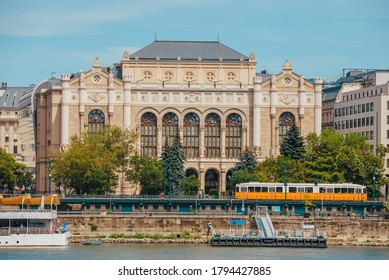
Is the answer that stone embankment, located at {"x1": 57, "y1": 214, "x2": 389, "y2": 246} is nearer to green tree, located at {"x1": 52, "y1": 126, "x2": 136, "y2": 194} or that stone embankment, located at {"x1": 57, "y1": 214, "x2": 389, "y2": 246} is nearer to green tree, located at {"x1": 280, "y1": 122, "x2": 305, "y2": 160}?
green tree, located at {"x1": 52, "y1": 126, "x2": 136, "y2": 194}

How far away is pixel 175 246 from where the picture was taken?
439 feet

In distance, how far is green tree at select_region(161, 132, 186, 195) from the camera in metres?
182

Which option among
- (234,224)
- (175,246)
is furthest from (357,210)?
(175,246)

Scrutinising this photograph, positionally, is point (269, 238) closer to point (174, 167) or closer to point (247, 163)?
point (174, 167)

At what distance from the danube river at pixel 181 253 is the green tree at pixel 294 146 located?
152ft

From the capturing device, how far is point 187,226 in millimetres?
143250

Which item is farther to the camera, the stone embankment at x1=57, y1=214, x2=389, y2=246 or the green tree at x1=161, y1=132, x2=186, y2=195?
the green tree at x1=161, y1=132, x2=186, y2=195

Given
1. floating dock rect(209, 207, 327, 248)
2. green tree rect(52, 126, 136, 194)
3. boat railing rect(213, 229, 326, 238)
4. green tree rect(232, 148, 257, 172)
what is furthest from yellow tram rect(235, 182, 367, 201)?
green tree rect(232, 148, 257, 172)

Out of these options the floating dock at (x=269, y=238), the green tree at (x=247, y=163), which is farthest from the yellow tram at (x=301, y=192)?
the green tree at (x=247, y=163)

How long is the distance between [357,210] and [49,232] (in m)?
39.7

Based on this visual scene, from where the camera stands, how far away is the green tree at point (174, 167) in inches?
7180

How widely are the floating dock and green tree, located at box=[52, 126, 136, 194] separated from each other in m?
35.0

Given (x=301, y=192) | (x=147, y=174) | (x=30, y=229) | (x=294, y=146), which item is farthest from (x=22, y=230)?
(x=294, y=146)

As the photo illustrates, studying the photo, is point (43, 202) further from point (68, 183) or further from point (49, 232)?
point (68, 183)
